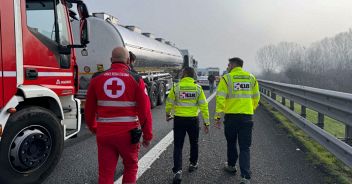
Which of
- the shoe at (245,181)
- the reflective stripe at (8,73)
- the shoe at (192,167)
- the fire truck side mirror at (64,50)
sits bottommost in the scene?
the shoe at (245,181)

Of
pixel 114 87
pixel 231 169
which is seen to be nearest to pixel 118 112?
pixel 114 87

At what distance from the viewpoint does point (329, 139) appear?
510cm

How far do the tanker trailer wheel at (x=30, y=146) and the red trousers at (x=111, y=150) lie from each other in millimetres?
1370

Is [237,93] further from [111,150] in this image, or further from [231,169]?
[111,150]

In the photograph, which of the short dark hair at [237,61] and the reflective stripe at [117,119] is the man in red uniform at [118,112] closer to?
the reflective stripe at [117,119]

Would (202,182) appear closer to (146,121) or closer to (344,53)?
(146,121)

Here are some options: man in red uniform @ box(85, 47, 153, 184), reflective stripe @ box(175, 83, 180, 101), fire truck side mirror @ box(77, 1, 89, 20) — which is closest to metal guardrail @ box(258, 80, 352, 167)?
reflective stripe @ box(175, 83, 180, 101)

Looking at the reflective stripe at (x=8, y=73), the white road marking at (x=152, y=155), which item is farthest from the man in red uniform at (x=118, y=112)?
the reflective stripe at (x=8, y=73)

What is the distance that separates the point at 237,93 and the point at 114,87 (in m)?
2.22

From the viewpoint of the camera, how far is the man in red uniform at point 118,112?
3.38 meters

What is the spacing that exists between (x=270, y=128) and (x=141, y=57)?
541cm

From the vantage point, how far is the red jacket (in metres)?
3.37

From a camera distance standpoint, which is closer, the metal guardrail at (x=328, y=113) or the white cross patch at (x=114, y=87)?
the white cross patch at (x=114, y=87)

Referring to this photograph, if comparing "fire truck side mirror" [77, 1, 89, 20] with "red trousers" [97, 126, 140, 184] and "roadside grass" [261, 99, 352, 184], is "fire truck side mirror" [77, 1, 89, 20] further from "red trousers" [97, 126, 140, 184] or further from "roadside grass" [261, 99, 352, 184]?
"roadside grass" [261, 99, 352, 184]
